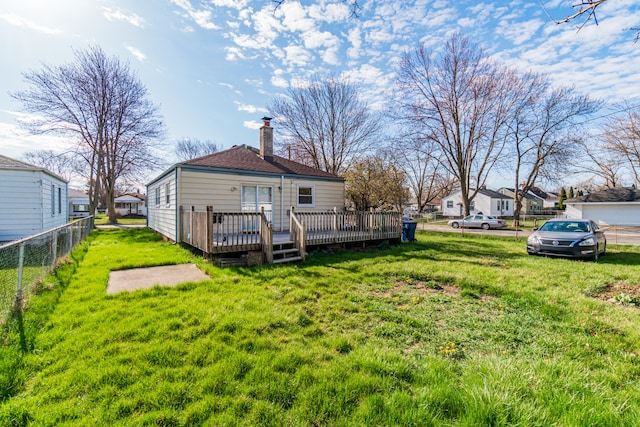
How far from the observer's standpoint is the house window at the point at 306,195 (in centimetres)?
1246

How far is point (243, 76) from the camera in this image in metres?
14.9

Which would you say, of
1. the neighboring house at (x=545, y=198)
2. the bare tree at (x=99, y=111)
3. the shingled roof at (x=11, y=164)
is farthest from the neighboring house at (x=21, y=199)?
the neighboring house at (x=545, y=198)

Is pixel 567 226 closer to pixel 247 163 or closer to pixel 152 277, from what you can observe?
pixel 247 163

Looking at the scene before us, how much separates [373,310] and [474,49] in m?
23.7

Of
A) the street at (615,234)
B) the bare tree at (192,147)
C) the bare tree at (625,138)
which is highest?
the bare tree at (192,147)

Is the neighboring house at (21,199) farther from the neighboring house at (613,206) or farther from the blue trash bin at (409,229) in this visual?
the neighboring house at (613,206)

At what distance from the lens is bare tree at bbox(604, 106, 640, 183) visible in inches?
952

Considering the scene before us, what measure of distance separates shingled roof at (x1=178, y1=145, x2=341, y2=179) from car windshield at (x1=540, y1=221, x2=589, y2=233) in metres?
8.63

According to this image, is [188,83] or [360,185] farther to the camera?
[360,185]

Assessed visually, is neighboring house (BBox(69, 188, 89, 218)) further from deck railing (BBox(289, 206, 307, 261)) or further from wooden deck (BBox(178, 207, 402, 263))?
deck railing (BBox(289, 206, 307, 261))

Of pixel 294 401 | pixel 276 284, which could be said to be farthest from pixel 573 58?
pixel 294 401

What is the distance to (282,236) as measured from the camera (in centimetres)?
976

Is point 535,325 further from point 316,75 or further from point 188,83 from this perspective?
point 316,75

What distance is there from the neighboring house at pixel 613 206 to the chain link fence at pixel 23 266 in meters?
36.8
